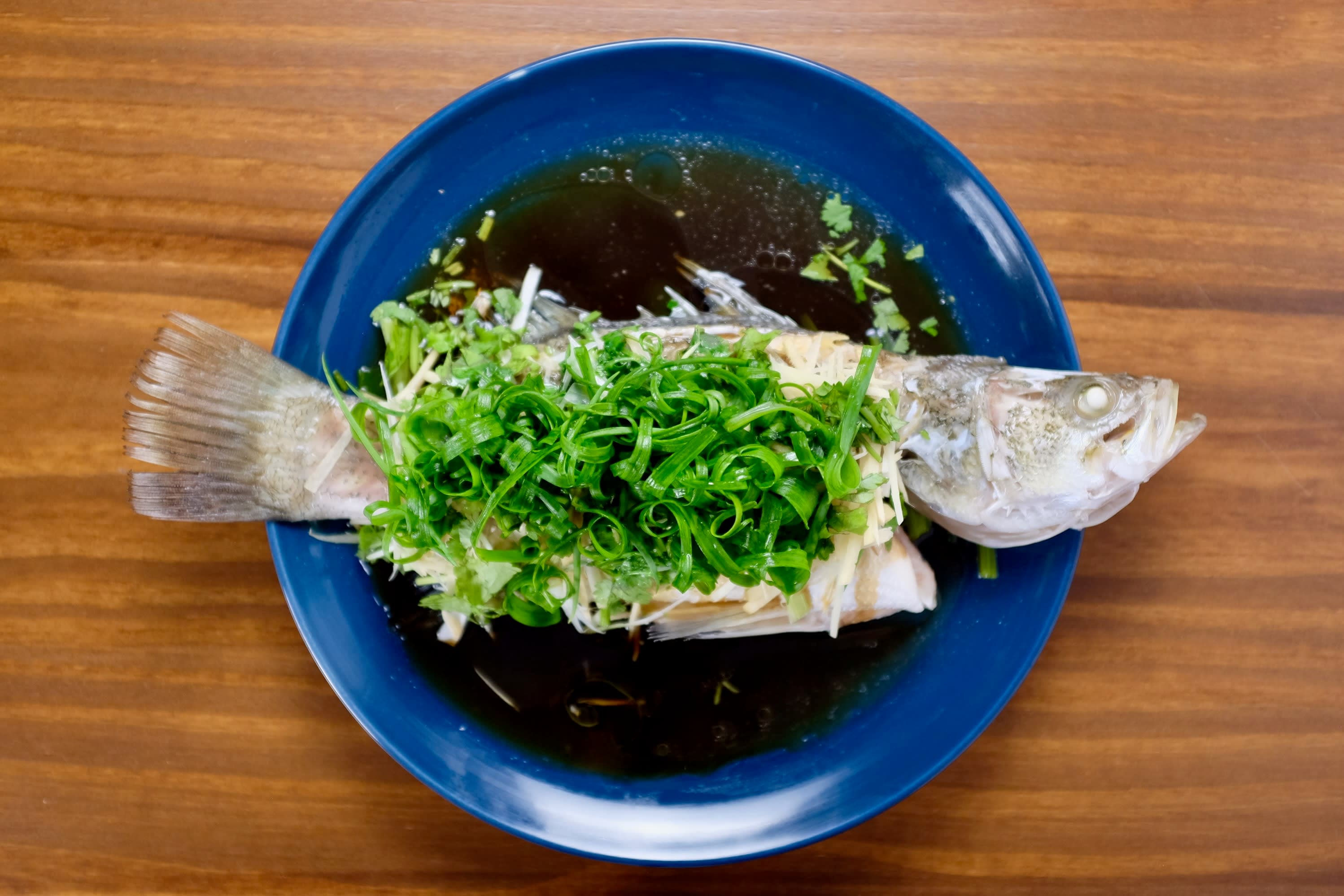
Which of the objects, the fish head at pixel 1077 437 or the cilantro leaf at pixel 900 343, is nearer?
the fish head at pixel 1077 437

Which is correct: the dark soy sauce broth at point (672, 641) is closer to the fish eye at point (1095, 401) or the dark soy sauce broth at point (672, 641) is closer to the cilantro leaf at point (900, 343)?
the cilantro leaf at point (900, 343)

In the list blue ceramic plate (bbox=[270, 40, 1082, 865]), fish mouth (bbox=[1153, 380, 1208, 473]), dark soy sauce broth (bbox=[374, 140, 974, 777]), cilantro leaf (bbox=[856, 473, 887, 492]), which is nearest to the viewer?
fish mouth (bbox=[1153, 380, 1208, 473])

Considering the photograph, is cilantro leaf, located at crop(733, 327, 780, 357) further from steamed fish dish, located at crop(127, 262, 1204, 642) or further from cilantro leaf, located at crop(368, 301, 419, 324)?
cilantro leaf, located at crop(368, 301, 419, 324)

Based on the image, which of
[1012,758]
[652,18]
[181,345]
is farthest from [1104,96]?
[181,345]

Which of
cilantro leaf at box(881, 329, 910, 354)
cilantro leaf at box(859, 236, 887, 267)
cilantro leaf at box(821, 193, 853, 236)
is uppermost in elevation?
cilantro leaf at box(821, 193, 853, 236)

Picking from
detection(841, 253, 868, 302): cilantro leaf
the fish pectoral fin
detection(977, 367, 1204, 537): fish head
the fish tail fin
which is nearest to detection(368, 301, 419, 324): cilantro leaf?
the fish tail fin

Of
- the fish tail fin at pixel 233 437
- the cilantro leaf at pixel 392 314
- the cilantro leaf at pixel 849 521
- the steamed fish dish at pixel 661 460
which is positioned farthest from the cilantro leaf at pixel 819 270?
the fish tail fin at pixel 233 437

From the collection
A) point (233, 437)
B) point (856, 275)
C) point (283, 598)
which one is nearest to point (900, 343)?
point (856, 275)
